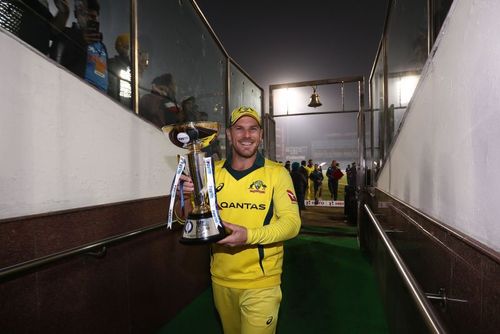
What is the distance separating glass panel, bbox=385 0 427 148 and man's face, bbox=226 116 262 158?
3.71 ft

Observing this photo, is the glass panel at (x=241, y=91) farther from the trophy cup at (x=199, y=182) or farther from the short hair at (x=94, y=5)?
the trophy cup at (x=199, y=182)

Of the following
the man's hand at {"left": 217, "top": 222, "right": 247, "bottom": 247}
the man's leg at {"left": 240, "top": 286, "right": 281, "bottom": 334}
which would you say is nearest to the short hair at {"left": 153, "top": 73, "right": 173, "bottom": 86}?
the man's hand at {"left": 217, "top": 222, "right": 247, "bottom": 247}

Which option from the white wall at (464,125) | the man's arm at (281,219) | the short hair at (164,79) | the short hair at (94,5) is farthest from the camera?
the short hair at (164,79)

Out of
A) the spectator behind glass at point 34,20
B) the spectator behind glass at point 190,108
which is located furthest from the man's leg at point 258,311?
the spectator behind glass at point 190,108

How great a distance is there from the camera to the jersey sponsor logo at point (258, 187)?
168 cm

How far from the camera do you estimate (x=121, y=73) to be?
8.02 ft

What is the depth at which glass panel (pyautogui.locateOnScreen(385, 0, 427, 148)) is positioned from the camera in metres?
2.08

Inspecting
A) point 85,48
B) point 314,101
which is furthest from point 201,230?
point 314,101

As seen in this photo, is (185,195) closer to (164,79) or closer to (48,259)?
(48,259)

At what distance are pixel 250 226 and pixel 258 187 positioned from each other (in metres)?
0.21

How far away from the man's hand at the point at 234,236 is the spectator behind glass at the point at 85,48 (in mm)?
1393

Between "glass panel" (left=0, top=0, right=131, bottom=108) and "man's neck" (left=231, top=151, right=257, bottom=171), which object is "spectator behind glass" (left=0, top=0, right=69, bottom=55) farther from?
"man's neck" (left=231, top=151, right=257, bottom=171)

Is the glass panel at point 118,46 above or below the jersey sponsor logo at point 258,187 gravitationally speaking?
above

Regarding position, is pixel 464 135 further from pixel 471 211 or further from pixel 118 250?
pixel 118 250
